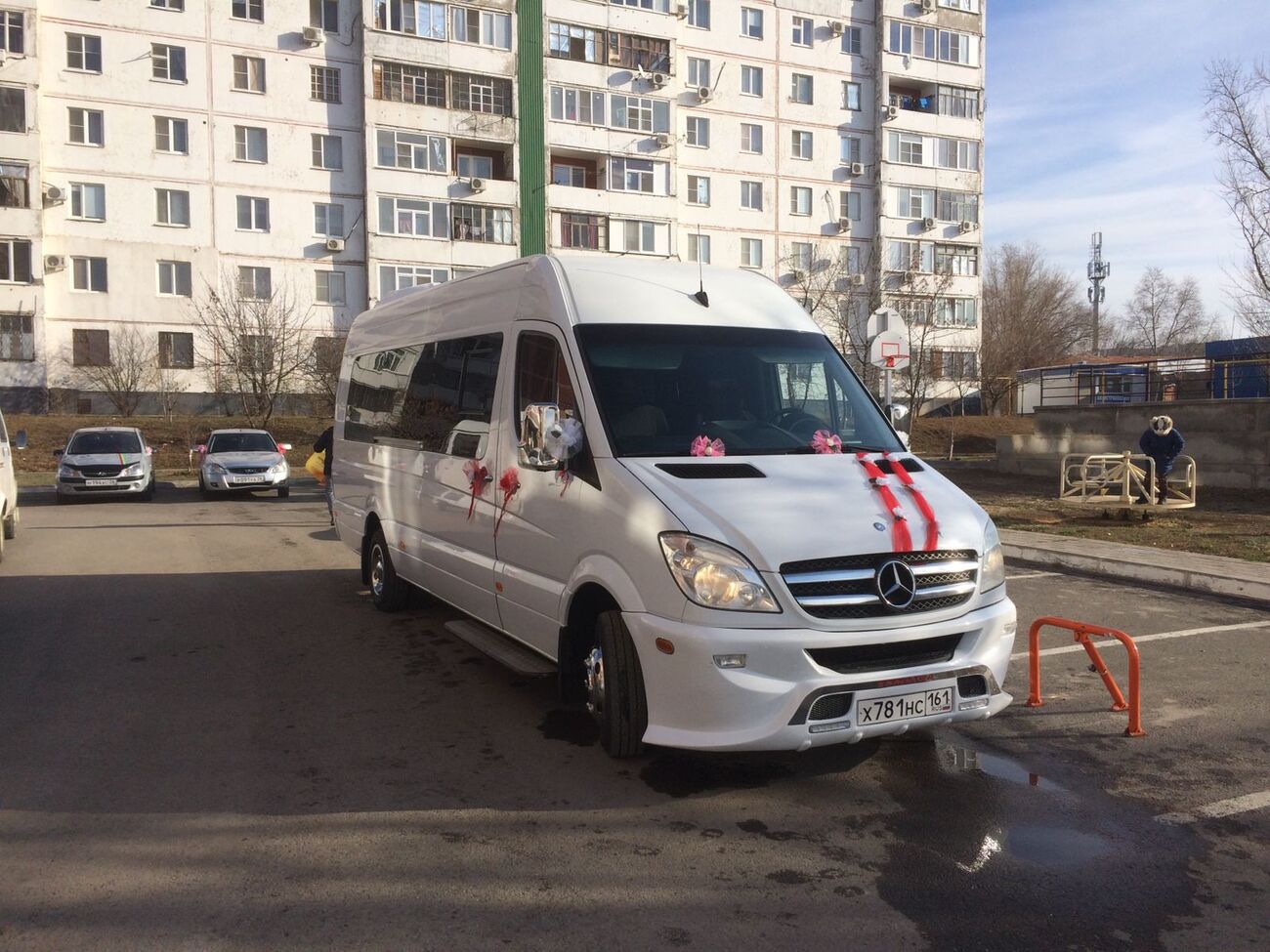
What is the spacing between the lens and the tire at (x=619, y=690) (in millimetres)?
4711

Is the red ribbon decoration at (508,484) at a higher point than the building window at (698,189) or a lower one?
lower

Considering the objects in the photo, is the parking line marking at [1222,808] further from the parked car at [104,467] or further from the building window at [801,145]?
the building window at [801,145]

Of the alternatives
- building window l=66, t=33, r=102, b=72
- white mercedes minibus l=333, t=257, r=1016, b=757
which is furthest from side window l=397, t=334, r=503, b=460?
building window l=66, t=33, r=102, b=72

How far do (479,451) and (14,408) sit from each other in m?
41.2

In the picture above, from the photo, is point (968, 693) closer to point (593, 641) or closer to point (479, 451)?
point (593, 641)

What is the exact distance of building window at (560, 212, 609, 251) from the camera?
151ft

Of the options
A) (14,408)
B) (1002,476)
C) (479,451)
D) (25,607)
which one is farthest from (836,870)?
(14,408)

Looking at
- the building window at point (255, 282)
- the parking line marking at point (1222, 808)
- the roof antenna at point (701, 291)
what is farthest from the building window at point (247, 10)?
the parking line marking at point (1222, 808)

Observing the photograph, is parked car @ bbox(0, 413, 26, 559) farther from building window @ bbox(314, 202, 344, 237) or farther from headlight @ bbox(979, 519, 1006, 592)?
building window @ bbox(314, 202, 344, 237)

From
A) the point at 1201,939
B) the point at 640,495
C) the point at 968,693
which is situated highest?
the point at 640,495

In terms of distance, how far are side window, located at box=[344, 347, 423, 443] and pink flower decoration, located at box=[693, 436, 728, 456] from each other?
11.7 feet

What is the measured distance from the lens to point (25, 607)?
30.1ft

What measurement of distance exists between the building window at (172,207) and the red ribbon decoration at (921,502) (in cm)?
4381

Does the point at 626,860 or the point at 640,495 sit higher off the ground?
the point at 640,495
